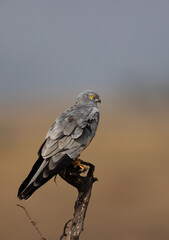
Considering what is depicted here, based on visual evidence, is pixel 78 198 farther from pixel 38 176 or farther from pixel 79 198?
pixel 38 176

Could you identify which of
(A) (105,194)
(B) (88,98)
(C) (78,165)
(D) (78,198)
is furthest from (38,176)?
(A) (105,194)

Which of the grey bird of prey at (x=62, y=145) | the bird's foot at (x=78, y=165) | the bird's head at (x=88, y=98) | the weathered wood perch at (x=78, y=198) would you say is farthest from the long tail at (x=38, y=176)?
the bird's head at (x=88, y=98)

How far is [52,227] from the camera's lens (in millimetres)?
16922

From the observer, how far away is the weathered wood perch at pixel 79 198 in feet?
21.2

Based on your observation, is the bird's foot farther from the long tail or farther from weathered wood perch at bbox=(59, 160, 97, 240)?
the long tail

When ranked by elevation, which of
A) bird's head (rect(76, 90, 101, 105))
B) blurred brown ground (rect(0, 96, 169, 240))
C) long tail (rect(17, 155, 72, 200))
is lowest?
blurred brown ground (rect(0, 96, 169, 240))

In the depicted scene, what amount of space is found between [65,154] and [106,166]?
19584 millimetres

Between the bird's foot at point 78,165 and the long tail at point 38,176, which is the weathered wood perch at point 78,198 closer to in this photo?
the bird's foot at point 78,165

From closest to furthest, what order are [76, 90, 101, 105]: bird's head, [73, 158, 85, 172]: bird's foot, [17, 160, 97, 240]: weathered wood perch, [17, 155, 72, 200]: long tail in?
[17, 160, 97, 240]: weathered wood perch, [17, 155, 72, 200]: long tail, [73, 158, 85, 172]: bird's foot, [76, 90, 101, 105]: bird's head

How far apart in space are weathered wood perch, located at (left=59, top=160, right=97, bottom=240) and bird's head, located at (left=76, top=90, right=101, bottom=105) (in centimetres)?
160

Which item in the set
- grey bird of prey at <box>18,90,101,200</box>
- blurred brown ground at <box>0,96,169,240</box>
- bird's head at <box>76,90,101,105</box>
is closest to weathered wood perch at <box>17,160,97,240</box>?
grey bird of prey at <box>18,90,101,200</box>

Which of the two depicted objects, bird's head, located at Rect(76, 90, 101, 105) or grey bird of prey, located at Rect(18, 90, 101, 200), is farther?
bird's head, located at Rect(76, 90, 101, 105)

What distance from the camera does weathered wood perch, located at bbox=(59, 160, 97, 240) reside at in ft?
21.2

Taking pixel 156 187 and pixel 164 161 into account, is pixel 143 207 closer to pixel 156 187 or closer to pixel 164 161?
pixel 156 187
